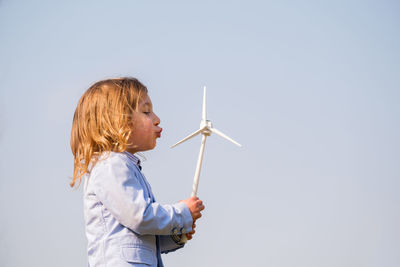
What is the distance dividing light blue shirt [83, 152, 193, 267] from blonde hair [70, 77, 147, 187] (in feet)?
0.48

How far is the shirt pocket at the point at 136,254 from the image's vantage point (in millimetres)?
4219

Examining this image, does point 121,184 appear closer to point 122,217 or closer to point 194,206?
point 122,217

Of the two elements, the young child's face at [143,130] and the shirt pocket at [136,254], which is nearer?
the shirt pocket at [136,254]

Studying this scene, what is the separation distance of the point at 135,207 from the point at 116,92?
1184 mm

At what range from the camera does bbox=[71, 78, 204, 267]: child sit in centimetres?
423

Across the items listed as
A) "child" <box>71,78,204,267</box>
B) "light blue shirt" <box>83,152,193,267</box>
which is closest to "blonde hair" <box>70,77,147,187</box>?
"child" <box>71,78,204,267</box>

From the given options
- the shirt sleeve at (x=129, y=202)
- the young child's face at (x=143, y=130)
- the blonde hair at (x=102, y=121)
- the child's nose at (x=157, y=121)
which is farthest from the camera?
the child's nose at (x=157, y=121)

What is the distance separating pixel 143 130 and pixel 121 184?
72cm

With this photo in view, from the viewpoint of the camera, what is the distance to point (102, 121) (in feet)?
15.3

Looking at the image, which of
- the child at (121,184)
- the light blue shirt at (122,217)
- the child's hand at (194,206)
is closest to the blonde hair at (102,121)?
the child at (121,184)

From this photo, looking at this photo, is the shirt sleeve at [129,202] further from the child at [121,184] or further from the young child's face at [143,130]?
the young child's face at [143,130]

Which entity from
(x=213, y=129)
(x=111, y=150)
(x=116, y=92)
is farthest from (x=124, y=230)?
(x=213, y=129)

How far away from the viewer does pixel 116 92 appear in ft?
15.8

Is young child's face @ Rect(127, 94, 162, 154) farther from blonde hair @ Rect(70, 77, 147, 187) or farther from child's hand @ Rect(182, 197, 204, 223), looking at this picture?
child's hand @ Rect(182, 197, 204, 223)
